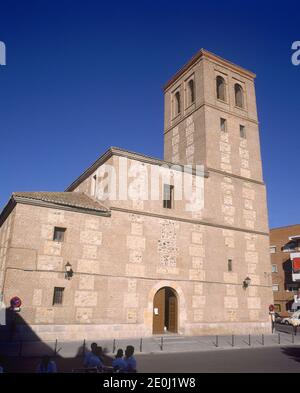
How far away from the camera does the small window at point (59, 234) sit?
17547 mm

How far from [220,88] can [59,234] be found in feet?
61.0

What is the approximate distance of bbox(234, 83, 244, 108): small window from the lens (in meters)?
28.2

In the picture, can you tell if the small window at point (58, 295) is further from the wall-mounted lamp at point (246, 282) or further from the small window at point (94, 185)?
the wall-mounted lamp at point (246, 282)

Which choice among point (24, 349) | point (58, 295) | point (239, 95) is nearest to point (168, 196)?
point (58, 295)

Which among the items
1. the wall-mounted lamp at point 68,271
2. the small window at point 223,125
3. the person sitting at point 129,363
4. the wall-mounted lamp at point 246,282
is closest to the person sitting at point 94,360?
the person sitting at point 129,363

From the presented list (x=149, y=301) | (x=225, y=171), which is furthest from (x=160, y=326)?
(x=225, y=171)

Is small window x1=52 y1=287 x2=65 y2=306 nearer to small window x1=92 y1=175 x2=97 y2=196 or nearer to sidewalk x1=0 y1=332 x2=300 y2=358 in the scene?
sidewalk x1=0 y1=332 x2=300 y2=358

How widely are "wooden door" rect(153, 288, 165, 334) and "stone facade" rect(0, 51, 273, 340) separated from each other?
2.12 ft

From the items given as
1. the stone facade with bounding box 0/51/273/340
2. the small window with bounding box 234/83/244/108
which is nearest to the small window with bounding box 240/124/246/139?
the stone facade with bounding box 0/51/273/340

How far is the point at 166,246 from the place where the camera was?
20.4 m

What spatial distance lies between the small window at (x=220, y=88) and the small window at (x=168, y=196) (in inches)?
A: 398

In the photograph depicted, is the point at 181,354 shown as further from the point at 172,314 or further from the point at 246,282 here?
the point at 246,282
